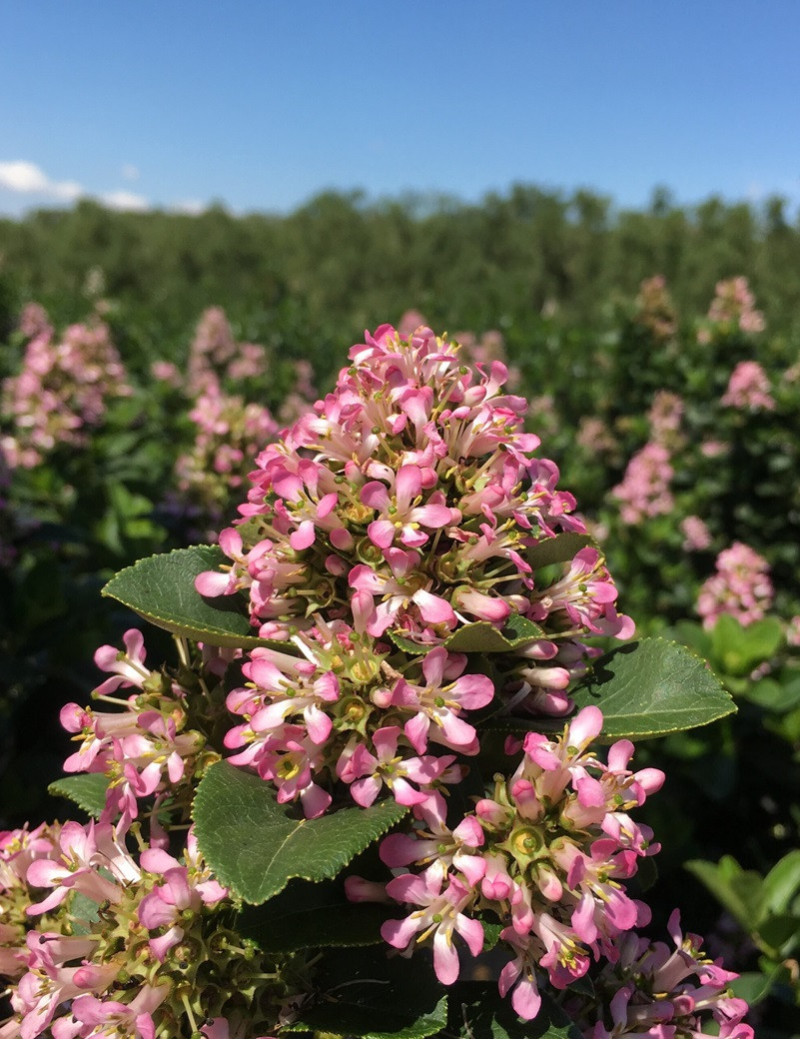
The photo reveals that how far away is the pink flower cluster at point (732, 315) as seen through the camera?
17.8 feet

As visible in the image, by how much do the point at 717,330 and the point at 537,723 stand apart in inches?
199

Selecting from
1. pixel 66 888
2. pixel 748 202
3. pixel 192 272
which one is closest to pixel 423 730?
pixel 66 888

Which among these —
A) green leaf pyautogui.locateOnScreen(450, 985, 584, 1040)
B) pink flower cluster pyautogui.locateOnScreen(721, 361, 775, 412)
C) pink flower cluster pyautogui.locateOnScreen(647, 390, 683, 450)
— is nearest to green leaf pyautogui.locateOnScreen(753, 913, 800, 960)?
green leaf pyautogui.locateOnScreen(450, 985, 584, 1040)

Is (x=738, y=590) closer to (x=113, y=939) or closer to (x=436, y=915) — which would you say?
(x=436, y=915)

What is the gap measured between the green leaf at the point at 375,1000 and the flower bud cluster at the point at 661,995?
27cm

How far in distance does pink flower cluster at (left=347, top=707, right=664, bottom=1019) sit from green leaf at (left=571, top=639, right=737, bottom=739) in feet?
0.38

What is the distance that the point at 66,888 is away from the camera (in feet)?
3.38

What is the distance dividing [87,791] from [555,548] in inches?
30.9

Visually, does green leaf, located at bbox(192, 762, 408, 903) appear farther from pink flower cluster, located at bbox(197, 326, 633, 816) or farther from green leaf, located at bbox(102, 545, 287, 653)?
green leaf, located at bbox(102, 545, 287, 653)

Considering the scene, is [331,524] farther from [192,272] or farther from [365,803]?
[192,272]

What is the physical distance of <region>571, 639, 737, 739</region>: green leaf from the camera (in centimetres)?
105

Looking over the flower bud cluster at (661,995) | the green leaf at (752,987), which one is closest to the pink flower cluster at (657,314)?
the green leaf at (752,987)

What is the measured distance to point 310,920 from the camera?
95 cm

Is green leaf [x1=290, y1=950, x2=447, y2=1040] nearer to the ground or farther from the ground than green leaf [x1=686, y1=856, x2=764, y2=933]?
farther from the ground
